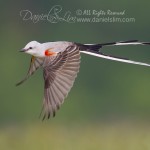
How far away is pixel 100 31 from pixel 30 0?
62cm

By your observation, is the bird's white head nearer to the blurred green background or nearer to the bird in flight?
the bird in flight

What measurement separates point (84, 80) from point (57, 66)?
275 cm

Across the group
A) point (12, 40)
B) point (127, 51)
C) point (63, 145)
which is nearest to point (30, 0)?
point (12, 40)

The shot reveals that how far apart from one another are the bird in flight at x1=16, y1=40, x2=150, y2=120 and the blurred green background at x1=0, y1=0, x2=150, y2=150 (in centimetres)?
86

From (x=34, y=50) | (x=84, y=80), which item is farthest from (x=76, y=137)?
(x=84, y=80)

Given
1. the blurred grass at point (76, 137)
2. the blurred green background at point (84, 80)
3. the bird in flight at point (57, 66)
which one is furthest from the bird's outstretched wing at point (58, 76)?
the blurred green background at point (84, 80)

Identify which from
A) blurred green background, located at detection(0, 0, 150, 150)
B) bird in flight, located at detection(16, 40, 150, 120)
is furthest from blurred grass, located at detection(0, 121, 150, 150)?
bird in flight, located at detection(16, 40, 150, 120)

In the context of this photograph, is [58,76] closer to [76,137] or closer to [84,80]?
[76,137]

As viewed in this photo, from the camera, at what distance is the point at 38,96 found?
5.64m

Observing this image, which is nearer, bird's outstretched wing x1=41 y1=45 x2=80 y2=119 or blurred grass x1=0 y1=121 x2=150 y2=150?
bird's outstretched wing x1=41 y1=45 x2=80 y2=119

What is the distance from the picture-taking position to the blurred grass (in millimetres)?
3758

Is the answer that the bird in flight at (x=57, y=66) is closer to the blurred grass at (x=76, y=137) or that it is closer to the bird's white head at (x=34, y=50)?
the bird's white head at (x=34, y=50)

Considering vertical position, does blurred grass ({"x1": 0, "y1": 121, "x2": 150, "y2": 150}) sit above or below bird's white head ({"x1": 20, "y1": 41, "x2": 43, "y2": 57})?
below

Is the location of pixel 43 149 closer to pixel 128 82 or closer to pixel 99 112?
pixel 99 112
